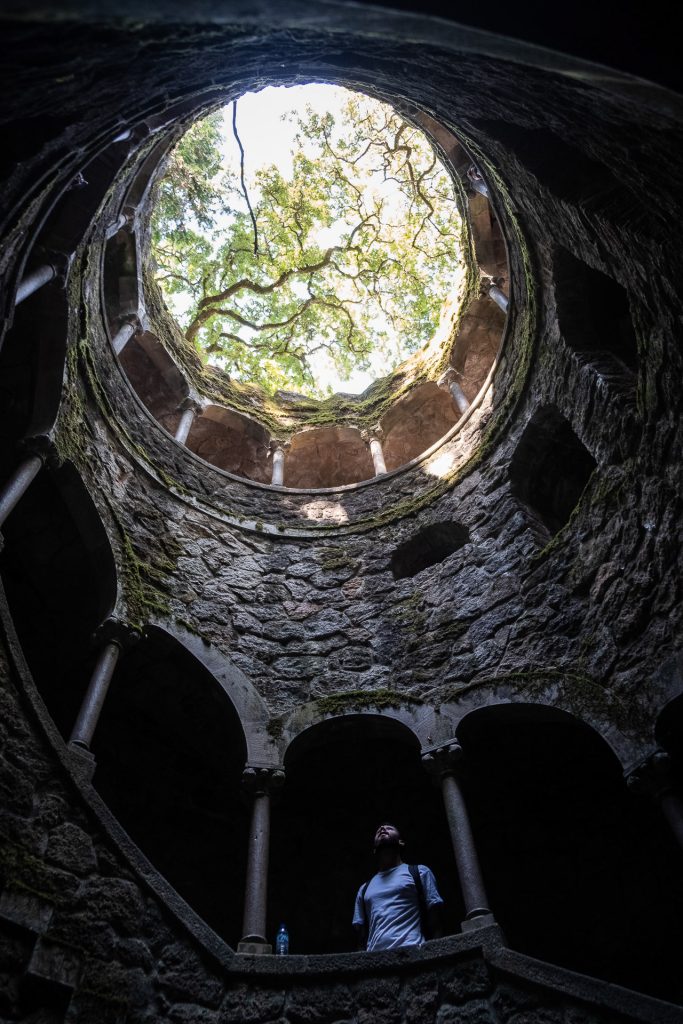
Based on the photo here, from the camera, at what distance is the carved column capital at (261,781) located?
6.30 meters

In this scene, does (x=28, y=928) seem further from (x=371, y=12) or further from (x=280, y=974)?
(x=371, y=12)

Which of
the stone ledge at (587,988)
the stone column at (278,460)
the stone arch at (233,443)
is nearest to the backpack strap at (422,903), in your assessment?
the stone ledge at (587,988)

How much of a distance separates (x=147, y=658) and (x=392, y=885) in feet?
11.5

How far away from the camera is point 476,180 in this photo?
9711mm

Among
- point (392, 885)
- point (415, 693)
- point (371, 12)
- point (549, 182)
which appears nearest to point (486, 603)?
point (415, 693)

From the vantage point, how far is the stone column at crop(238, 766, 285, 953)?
5.04m

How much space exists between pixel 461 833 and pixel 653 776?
1.66 metres

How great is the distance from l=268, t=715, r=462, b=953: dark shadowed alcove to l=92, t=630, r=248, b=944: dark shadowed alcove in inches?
22.5

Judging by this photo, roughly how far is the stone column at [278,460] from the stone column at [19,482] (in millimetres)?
4918

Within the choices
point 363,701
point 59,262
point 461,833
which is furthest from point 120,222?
point 461,833

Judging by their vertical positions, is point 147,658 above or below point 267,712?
above

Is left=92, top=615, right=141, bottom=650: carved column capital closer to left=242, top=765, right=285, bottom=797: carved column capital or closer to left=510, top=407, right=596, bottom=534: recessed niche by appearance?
left=242, top=765, right=285, bottom=797: carved column capital

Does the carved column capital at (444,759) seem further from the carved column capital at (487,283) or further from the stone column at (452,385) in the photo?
the carved column capital at (487,283)

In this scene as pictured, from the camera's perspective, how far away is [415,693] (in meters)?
7.04
